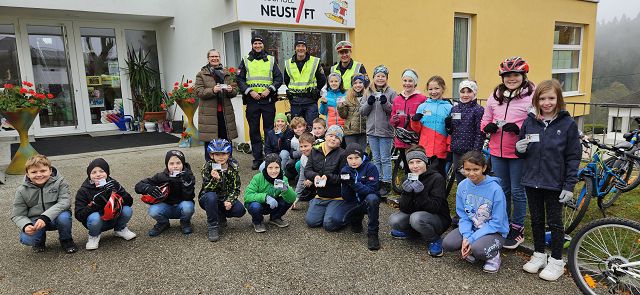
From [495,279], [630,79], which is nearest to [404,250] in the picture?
[495,279]

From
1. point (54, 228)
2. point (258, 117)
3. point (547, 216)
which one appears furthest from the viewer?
point (258, 117)

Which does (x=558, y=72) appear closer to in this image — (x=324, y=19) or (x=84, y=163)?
(x=324, y=19)

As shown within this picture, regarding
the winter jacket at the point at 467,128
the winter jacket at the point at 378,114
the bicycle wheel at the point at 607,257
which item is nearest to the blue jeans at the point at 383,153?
the winter jacket at the point at 378,114

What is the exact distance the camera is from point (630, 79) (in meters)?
65.1

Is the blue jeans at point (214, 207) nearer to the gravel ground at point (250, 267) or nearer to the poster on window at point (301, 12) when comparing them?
the gravel ground at point (250, 267)

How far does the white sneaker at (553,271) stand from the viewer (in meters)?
3.21

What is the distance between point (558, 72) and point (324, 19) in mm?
8954

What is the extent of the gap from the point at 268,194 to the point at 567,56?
13091mm

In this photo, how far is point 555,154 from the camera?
124 inches

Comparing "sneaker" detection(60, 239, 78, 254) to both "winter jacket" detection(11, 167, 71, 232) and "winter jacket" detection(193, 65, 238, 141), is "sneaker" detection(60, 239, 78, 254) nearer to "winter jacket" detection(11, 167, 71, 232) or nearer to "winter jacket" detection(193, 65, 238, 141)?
"winter jacket" detection(11, 167, 71, 232)

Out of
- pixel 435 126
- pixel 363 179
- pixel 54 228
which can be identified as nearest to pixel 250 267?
pixel 363 179

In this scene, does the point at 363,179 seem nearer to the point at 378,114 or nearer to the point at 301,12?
the point at 378,114

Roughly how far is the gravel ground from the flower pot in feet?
8.85

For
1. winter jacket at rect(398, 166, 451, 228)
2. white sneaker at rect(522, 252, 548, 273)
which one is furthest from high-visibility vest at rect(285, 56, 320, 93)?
white sneaker at rect(522, 252, 548, 273)
